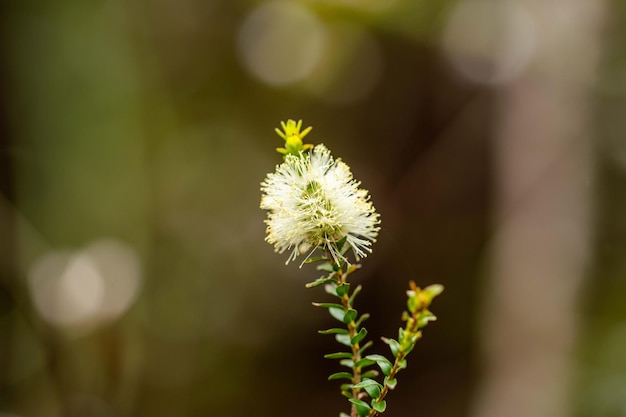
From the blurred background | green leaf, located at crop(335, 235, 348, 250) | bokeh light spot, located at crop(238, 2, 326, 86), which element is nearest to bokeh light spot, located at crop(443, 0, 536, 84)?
the blurred background

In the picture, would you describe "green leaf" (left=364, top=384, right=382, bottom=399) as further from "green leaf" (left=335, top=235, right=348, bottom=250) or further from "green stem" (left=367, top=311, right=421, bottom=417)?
"green leaf" (left=335, top=235, right=348, bottom=250)

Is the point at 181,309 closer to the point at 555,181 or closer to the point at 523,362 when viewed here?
the point at 523,362

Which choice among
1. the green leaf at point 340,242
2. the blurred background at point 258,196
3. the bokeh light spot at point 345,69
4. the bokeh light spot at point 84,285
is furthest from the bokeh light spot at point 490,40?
the green leaf at point 340,242

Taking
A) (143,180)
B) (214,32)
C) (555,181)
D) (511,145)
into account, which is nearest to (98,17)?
(214,32)

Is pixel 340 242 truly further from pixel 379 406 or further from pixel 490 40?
pixel 490 40

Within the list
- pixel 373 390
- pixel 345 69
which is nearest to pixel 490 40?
pixel 345 69
